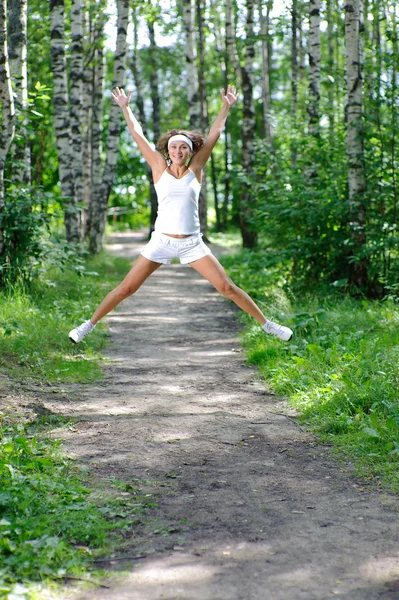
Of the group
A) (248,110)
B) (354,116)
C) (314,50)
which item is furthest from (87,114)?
(354,116)

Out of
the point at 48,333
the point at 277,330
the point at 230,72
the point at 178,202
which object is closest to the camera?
the point at 178,202

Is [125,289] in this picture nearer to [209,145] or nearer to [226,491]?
[209,145]

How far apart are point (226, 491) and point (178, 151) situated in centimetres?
316

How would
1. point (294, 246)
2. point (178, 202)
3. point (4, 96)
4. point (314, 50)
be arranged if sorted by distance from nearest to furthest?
point (178, 202)
point (4, 96)
point (294, 246)
point (314, 50)

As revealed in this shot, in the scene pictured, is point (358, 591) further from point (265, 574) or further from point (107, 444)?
point (107, 444)

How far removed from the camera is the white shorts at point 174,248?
6523 mm

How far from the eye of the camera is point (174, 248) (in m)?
6.54

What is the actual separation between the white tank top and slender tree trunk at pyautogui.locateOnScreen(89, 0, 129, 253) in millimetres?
12013

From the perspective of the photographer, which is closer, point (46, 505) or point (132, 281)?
point (46, 505)

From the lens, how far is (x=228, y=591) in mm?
3459

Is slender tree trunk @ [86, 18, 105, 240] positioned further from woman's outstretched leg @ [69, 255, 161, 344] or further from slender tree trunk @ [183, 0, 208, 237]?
woman's outstretched leg @ [69, 255, 161, 344]

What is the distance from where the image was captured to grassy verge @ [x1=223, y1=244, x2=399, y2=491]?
5528 millimetres

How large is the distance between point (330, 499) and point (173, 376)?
3336 millimetres

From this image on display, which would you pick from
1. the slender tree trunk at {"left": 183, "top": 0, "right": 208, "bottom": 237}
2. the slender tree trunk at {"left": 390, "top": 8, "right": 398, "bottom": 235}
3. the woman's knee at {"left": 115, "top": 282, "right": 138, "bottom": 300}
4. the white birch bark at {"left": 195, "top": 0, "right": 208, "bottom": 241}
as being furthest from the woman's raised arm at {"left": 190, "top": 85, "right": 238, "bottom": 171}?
the white birch bark at {"left": 195, "top": 0, "right": 208, "bottom": 241}
